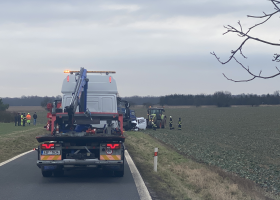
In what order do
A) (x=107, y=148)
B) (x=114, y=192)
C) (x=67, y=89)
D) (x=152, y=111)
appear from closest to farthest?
(x=114, y=192) < (x=107, y=148) < (x=67, y=89) < (x=152, y=111)

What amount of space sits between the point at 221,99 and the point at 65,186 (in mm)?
118335

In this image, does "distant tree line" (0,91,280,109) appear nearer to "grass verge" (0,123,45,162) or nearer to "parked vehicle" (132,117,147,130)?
"parked vehicle" (132,117,147,130)

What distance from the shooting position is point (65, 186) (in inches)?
366

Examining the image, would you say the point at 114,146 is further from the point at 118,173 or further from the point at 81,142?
the point at 118,173

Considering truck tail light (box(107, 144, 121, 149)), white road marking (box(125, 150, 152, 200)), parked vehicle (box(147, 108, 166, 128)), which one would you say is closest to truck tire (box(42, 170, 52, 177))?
truck tail light (box(107, 144, 121, 149))

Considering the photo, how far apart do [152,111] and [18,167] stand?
30.3 metres

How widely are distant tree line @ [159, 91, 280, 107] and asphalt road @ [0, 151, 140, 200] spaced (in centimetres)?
11221

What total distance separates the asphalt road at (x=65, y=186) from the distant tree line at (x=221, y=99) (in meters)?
112

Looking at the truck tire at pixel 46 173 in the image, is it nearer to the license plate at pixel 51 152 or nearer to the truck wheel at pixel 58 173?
the truck wheel at pixel 58 173

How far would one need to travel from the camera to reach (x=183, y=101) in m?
144

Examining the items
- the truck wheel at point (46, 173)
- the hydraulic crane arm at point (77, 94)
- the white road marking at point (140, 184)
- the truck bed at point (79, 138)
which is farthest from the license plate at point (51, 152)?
the white road marking at point (140, 184)

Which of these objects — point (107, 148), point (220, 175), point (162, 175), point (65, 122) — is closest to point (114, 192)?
point (107, 148)

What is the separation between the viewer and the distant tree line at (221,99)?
124125 millimetres

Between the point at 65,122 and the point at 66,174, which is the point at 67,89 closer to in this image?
the point at 65,122
